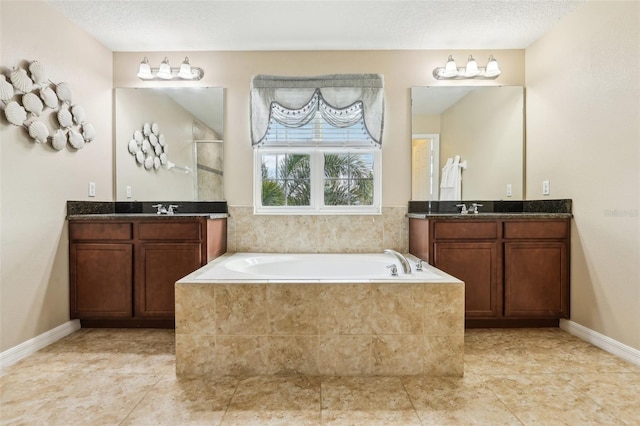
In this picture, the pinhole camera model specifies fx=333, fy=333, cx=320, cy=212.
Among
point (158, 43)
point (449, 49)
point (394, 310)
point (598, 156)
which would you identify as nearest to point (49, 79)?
point (158, 43)

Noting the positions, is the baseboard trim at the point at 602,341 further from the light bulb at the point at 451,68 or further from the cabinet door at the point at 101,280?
the cabinet door at the point at 101,280

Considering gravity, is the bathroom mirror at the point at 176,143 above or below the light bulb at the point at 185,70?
below

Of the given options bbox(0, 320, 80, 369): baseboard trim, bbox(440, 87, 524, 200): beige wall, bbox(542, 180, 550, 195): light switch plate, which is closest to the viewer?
bbox(0, 320, 80, 369): baseboard trim

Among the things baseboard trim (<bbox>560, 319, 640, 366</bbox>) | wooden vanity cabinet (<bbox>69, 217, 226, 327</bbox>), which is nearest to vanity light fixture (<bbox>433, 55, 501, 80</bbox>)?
baseboard trim (<bbox>560, 319, 640, 366</bbox>)

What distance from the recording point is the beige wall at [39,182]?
1999 mm

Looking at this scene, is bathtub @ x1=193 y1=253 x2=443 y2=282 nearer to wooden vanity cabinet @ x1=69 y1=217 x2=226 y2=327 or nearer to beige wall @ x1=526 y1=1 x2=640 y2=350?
wooden vanity cabinet @ x1=69 y1=217 x2=226 y2=327

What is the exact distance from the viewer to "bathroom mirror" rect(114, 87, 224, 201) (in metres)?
2.99

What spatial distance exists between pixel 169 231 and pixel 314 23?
1.93 m

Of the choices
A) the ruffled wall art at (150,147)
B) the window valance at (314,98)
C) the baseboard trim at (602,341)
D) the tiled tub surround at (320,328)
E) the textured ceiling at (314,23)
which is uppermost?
the textured ceiling at (314,23)

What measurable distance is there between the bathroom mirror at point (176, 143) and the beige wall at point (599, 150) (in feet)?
9.08

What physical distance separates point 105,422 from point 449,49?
3.48 m

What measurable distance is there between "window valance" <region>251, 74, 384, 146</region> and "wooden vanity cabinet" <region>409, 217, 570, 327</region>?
3.54 ft

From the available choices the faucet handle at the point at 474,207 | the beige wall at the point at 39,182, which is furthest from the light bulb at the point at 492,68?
the beige wall at the point at 39,182

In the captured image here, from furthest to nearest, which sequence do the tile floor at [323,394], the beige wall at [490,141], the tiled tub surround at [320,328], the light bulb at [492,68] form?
the beige wall at [490,141]
the light bulb at [492,68]
the tiled tub surround at [320,328]
the tile floor at [323,394]
